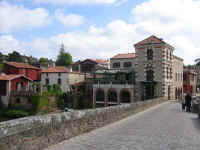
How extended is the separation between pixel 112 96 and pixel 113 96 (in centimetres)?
21

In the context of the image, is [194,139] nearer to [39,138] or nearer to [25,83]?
[39,138]

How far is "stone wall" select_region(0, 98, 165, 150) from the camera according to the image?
509cm

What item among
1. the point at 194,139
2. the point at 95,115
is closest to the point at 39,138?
the point at 95,115

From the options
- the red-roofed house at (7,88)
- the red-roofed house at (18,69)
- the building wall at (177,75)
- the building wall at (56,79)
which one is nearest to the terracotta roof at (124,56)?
the building wall at (177,75)

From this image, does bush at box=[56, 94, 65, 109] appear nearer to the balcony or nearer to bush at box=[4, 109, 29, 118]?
the balcony

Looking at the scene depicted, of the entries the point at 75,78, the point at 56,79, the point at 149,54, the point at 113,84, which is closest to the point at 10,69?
the point at 56,79

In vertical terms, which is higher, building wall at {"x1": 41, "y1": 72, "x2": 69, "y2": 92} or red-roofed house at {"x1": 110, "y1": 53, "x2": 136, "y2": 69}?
red-roofed house at {"x1": 110, "y1": 53, "x2": 136, "y2": 69}

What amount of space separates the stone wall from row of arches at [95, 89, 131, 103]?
92.1 feet

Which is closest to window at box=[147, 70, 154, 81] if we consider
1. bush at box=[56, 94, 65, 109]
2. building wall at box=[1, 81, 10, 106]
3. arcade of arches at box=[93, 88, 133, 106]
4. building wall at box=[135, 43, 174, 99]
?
building wall at box=[135, 43, 174, 99]

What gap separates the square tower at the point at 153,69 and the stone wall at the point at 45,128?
2630 centimetres

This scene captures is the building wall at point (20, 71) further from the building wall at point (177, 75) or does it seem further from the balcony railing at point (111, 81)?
the building wall at point (177, 75)

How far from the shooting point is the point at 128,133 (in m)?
8.43

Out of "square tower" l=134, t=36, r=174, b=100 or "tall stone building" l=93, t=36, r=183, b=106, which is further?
"tall stone building" l=93, t=36, r=183, b=106

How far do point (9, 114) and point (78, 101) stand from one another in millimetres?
14139
